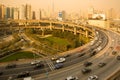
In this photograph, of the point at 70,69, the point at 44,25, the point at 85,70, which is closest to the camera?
the point at 85,70

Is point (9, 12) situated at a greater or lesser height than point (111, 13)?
lesser

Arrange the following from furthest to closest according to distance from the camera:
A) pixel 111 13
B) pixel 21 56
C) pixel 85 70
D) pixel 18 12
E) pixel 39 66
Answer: pixel 111 13, pixel 18 12, pixel 21 56, pixel 39 66, pixel 85 70

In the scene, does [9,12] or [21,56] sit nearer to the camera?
[21,56]

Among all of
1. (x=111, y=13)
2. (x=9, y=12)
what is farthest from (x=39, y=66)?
(x=111, y=13)

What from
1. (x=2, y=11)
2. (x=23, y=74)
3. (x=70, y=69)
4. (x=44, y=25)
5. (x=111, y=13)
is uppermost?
(x=111, y=13)

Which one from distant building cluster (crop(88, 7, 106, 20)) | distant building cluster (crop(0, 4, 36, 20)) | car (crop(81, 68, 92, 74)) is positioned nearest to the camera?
car (crop(81, 68, 92, 74))

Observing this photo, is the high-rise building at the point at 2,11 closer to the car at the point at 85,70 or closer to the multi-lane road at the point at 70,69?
the multi-lane road at the point at 70,69

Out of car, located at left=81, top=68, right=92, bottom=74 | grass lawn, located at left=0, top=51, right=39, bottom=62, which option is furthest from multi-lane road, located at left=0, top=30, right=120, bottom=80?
grass lawn, located at left=0, top=51, right=39, bottom=62

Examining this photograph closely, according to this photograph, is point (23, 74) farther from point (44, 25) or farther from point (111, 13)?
point (111, 13)

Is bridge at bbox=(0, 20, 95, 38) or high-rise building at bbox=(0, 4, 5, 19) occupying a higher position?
high-rise building at bbox=(0, 4, 5, 19)

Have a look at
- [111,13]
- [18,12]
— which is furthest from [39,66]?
[111,13]

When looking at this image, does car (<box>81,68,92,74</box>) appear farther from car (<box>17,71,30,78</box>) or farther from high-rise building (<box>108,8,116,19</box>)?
high-rise building (<box>108,8,116,19</box>)

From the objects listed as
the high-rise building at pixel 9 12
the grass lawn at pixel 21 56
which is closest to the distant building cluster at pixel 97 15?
the high-rise building at pixel 9 12

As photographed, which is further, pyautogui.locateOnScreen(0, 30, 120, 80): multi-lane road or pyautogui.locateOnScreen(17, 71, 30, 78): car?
pyautogui.locateOnScreen(17, 71, 30, 78): car
